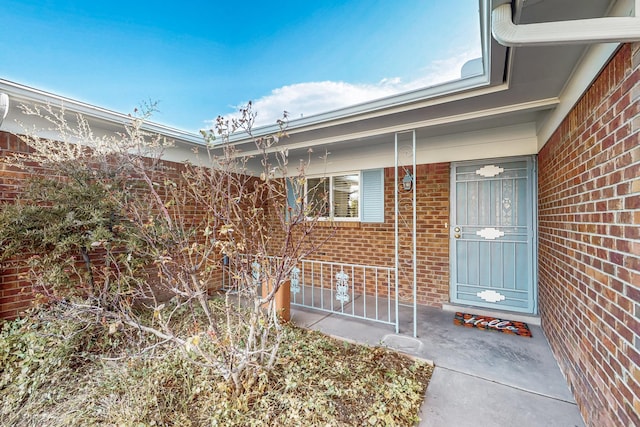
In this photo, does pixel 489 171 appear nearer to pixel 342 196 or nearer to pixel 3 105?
pixel 342 196

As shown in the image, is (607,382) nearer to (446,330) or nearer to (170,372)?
(446,330)

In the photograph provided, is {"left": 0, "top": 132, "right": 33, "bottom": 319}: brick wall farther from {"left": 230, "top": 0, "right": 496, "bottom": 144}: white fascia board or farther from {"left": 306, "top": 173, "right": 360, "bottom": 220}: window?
{"left": 306, "top": 173, "right": 360, "bottom": 220}: window

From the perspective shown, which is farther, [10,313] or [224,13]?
[224,13]

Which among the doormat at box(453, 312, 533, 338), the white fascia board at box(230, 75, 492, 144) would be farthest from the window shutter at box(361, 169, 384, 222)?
the doormat at box(453, 312, 533, 338)

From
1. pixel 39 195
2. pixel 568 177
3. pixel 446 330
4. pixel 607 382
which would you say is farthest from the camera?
pixel 446 330

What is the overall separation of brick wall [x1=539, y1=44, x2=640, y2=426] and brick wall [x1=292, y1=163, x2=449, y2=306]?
1711 millimetres

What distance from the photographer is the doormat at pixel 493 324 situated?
11.1ft

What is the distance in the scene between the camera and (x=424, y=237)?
456 cm

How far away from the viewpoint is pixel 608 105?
1.66m

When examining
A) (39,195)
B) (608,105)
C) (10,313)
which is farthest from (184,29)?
(608,105)

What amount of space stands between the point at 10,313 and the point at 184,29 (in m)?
4.51

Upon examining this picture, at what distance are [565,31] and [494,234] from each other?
3.25 meters

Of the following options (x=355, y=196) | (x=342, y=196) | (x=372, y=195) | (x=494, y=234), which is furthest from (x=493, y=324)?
(x=342, y=196)

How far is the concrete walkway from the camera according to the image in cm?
204
